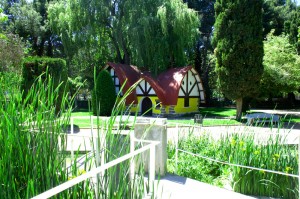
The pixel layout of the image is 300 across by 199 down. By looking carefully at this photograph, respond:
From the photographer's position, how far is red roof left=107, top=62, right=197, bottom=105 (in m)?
21.1

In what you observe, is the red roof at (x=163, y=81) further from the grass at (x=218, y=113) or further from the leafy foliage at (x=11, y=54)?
the leafy foliage at (x=11, y=54)

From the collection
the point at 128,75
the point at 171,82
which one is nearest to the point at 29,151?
the point at 171,82

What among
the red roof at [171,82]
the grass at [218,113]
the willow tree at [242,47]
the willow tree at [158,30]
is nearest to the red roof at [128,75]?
the willow tree at [158,30]

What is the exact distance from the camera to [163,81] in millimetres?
21891

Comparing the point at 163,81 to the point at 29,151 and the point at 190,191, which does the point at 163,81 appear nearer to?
the point at 190,191

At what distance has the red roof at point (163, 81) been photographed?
2106 cm

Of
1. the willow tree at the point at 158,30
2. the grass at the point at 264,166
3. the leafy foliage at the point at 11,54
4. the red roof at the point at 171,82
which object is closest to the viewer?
the grass at the point at 264,166

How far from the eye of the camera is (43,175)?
1.74 m

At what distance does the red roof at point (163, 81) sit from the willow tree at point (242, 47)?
4.30 m

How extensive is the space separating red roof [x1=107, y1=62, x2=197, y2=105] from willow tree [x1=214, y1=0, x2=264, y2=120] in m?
4.30

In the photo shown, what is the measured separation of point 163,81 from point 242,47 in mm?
6439

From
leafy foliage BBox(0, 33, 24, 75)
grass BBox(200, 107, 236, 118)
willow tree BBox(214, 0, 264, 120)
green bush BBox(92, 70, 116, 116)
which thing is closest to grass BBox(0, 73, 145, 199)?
leafy foliage BBox(0, 33, 24, 75)

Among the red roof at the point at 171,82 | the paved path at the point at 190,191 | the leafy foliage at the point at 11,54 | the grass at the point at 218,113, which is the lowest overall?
the paved path at the point at 190,191

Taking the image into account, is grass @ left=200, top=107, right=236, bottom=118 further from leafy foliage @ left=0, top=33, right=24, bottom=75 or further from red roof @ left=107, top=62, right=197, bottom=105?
leafy foliage @ left=0, top=33, right=24, bottom=75
